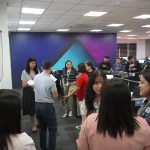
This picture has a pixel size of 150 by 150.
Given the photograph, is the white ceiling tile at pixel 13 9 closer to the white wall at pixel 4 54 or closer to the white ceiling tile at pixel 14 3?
the white ceiling tile at pixel 14 3

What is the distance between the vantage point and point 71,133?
14.9 feet

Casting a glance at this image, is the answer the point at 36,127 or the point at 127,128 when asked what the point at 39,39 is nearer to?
the point at 36,127

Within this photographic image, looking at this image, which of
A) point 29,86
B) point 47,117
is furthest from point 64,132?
point 47,117

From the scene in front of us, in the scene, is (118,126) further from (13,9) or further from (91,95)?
(13,9)

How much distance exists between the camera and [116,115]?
127 centimetres

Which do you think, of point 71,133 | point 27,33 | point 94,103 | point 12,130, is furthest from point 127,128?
point 27,33

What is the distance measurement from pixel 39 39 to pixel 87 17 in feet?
14.5

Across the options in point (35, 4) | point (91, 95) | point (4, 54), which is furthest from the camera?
point (35, 4)

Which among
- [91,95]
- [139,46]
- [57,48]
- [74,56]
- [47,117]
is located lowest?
[47,117]

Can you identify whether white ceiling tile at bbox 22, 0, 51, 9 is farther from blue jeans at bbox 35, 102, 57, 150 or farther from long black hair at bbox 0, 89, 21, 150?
long black hair at bbox 0, 89, 21, 150

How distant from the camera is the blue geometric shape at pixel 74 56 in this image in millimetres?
11742

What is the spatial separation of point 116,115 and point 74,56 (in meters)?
10.7

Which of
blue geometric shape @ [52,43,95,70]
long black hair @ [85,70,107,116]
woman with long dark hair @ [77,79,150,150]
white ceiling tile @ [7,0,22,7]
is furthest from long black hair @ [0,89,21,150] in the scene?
blue geometric shape @ [52,43,95,70]

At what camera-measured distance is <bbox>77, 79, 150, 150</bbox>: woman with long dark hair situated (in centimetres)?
127
